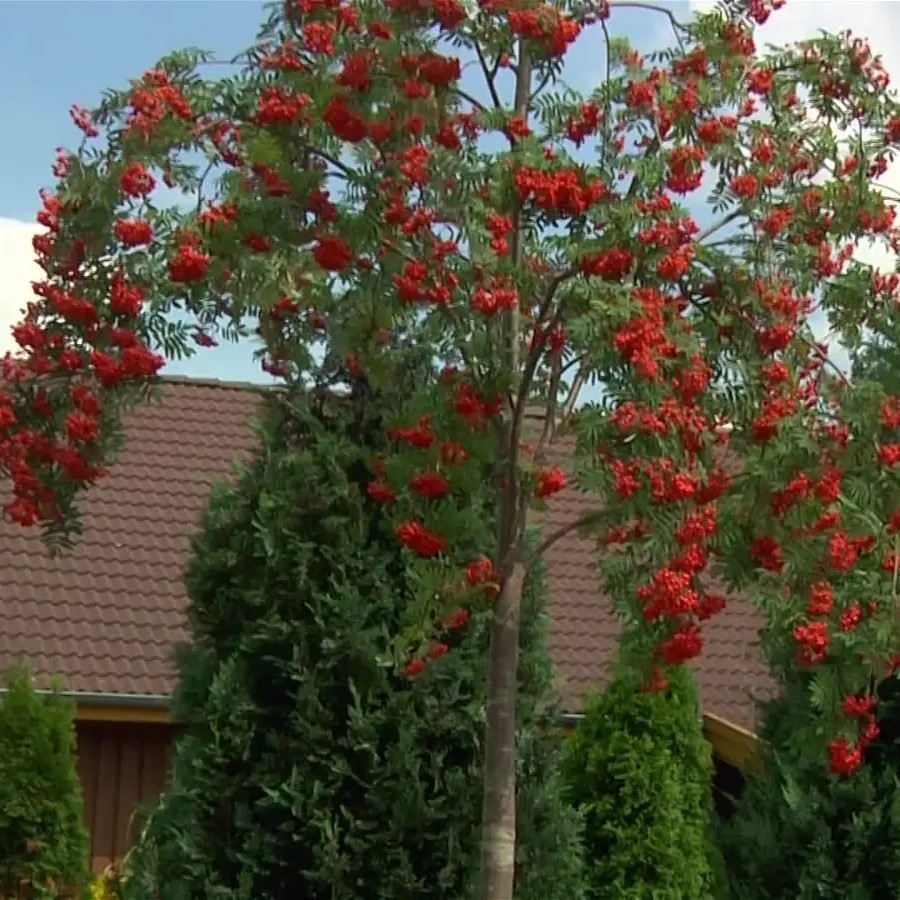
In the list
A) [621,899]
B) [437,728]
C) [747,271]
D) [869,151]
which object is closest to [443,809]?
[437,728]

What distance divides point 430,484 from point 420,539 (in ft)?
0.49

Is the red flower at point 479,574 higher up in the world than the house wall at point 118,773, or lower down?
higher up

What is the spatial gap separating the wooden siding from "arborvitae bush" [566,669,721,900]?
2634 millimetres

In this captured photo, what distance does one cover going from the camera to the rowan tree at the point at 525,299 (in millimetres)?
4777

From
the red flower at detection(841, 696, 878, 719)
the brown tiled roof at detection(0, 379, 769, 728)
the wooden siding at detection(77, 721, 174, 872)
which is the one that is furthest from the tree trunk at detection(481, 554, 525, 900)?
the wooden siding at detection(77, 721, 174, 872)

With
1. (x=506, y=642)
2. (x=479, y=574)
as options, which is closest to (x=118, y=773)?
(x=506, y=642)

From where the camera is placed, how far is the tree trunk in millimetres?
5082

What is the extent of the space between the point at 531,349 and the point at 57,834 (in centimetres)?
557

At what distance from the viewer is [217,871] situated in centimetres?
643

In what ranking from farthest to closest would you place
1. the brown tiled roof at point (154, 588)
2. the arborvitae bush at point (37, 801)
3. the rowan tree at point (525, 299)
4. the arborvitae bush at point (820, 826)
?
the brown tiled roof at point (154, 588) → the arborvitae bush at point (37, 801) → the arborvitae bush at point (820, 826) → the rowan tree at point (525, 299)

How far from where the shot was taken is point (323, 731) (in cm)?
644

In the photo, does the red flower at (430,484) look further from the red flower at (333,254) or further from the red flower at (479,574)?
the red flower at (333,254)

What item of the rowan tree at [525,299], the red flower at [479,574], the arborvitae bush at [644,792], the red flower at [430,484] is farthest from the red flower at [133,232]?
the arborvitae bush at [644,792]

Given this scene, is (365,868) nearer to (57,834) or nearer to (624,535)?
(624,535)
